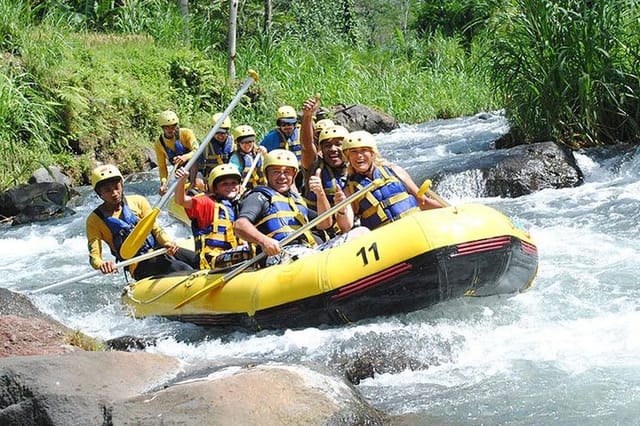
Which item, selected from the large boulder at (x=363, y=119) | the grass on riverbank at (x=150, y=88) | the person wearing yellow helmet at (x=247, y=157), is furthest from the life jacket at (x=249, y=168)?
the large boulder at (x=363, y=119)

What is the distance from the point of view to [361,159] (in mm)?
5656

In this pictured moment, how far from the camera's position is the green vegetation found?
9672 mm

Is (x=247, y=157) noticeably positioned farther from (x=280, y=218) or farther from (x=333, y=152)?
(x=280, y=218)

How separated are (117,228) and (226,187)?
862 mm

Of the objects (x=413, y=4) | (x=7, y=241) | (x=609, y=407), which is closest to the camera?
(x=609, y=407)

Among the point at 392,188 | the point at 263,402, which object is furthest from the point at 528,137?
the point at 263,402

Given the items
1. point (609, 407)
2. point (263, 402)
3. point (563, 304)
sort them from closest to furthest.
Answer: point (263, 402) → point (609, 407) → point (563, 304)

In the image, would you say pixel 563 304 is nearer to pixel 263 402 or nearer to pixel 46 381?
pixel 263 402

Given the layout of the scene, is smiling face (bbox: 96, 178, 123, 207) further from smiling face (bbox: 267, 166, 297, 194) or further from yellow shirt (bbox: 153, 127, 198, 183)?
yellow shirt (bbox: 153, 127, 198, 183)

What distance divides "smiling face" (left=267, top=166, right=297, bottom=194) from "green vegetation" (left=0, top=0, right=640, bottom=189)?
4.95 meters

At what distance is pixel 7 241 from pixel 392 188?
5.21 metres

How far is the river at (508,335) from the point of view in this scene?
4.07 meters

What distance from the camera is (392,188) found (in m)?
5.72

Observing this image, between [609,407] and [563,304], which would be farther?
[563,304]
